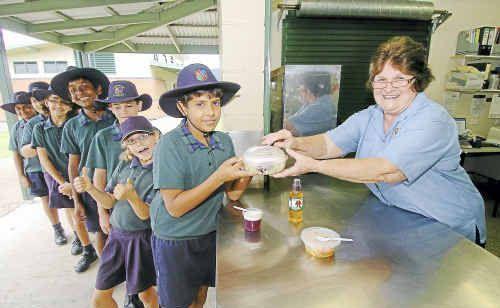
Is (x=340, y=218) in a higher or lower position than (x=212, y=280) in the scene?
higher

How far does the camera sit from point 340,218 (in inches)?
51.9

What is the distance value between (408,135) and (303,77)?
1.77 meters

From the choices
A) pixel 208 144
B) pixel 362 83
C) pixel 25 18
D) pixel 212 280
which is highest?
pixel 25 18

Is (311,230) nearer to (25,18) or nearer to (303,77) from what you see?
(303,77)

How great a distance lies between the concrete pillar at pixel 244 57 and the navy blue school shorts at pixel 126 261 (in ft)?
2.99

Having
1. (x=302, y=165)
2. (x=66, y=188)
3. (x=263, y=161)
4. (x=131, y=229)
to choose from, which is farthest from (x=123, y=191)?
(x=66, y=188)

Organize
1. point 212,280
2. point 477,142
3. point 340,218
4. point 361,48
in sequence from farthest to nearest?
point 477,142, point 361,48, point 212,280, point 340,218

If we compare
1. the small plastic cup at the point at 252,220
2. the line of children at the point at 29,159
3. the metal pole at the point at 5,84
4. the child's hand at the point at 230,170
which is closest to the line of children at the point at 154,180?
the child's hand at the point at 230,170

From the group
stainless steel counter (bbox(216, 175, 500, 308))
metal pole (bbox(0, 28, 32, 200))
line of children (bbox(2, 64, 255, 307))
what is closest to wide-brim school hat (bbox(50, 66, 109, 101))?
line of children (bbox(2, 64, 255, 307))

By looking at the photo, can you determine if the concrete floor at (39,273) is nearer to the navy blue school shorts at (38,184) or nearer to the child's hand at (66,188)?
the navy blue school shorts at (38,184)

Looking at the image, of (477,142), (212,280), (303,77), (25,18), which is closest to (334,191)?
(212,280)

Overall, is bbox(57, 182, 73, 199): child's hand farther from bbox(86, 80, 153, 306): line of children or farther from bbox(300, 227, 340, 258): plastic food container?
bbox(300, 227, 340, 258): plastic food container

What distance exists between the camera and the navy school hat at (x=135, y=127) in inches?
65.2

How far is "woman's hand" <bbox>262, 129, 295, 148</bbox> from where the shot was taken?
1.56 m
